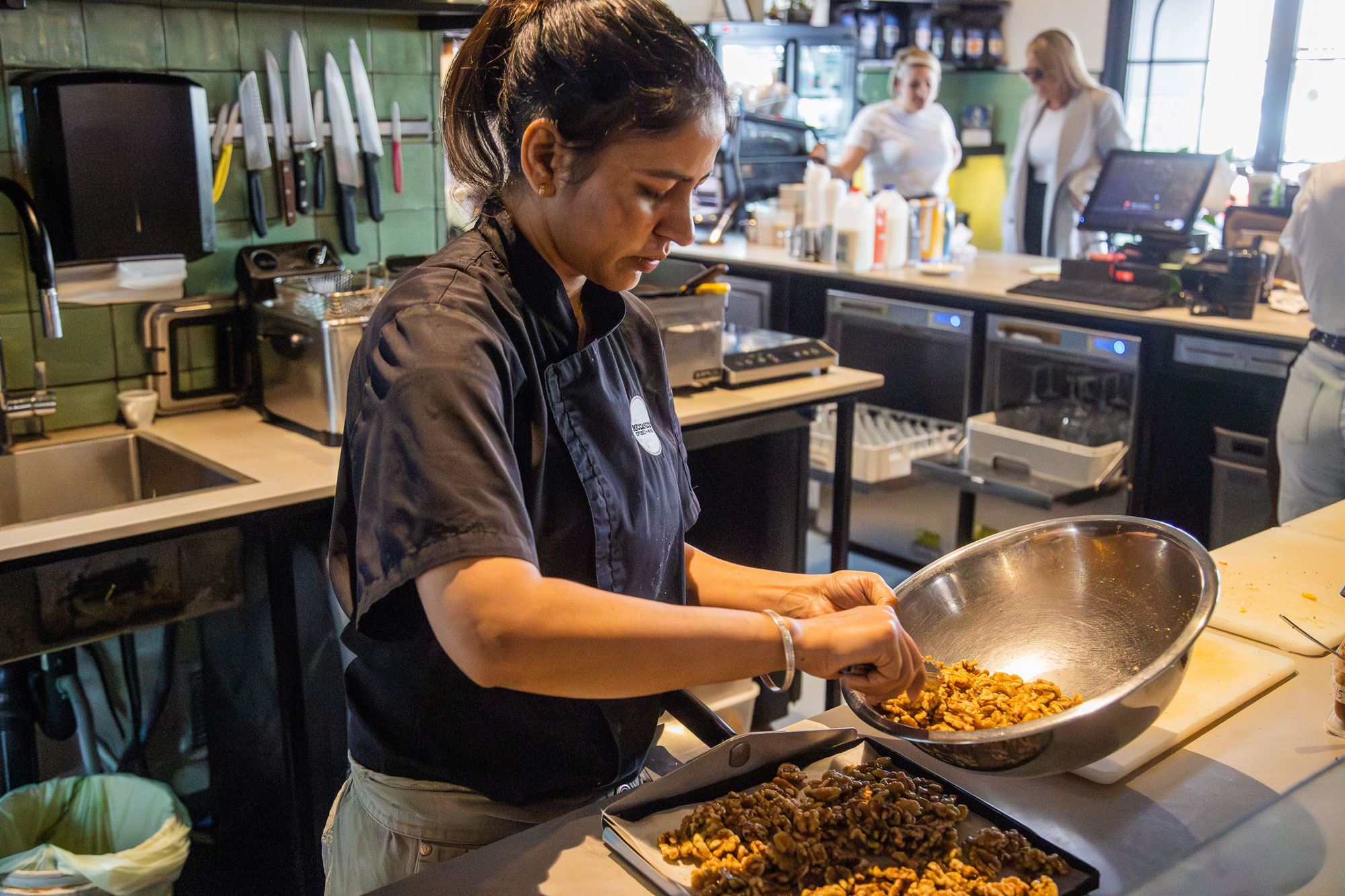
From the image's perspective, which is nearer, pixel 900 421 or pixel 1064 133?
pixel 900 421

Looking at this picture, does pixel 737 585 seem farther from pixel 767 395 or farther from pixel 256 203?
pixel 256 203

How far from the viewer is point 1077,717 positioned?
3.28 feet

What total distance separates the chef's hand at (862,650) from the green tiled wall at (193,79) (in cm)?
206

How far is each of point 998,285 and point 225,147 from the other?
2.88 m

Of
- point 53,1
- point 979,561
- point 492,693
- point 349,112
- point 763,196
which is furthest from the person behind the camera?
point 763,196

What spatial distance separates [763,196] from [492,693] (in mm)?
5473

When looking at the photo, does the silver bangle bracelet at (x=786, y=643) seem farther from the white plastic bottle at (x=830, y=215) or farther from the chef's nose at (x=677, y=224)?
the white plastic bottle at (x=830, y=215)

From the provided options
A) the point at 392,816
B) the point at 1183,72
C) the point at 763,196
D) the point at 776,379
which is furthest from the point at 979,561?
the point at 1183,72

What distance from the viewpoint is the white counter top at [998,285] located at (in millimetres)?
3688

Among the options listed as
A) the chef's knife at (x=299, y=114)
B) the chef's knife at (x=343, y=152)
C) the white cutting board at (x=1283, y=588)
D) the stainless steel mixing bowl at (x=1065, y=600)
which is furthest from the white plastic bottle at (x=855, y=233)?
the stainless steel mixing bowl at (x=1065, y=600)

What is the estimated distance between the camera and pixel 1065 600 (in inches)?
53.1

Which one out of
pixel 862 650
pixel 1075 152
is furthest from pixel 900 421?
pixel 862 650

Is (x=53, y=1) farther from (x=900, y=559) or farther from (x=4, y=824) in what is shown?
(x=900, y=559)

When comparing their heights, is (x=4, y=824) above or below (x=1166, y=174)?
below
